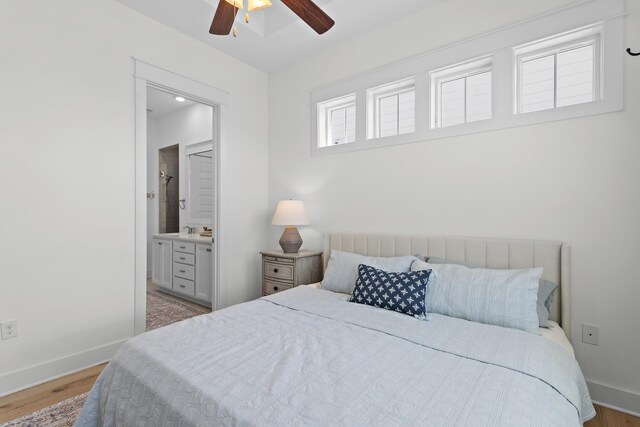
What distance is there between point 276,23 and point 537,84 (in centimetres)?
223

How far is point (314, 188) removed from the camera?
135 inches

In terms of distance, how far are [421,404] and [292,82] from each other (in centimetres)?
342

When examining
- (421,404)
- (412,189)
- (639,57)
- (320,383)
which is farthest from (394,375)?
(639,57)

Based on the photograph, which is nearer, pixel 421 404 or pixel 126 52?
pixel 421 404

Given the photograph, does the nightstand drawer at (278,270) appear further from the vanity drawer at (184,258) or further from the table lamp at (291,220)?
the vanity drawer at (184,258)

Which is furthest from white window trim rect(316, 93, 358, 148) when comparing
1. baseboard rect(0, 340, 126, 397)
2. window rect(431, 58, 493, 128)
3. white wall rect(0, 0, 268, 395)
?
baseboard rect(0, 340, 126, 397)

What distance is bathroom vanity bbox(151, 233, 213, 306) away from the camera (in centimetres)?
382

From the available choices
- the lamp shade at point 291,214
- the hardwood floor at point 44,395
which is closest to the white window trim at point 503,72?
the lamp shade at point 291,214

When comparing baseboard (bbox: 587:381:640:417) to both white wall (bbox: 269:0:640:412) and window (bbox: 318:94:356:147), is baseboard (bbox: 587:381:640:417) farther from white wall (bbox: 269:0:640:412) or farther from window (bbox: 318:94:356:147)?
window (bbox: 318:94:356:147)

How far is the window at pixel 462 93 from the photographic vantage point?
248 cm

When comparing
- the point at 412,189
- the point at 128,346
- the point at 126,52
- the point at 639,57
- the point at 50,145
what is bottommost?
the point at 128,346

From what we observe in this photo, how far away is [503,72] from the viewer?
2.29 m

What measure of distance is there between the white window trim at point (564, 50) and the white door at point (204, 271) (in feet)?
11.0

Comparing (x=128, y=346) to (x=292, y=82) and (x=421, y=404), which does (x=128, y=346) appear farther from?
(x=292, y=82)
